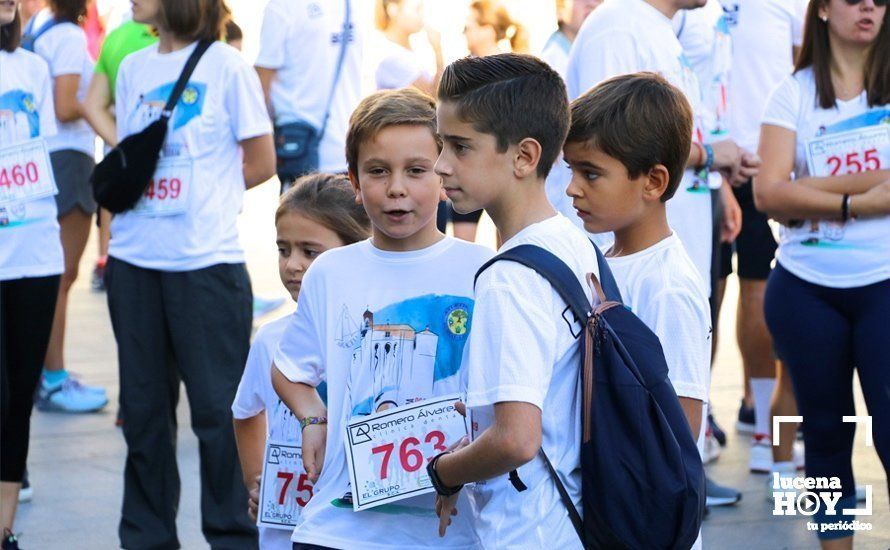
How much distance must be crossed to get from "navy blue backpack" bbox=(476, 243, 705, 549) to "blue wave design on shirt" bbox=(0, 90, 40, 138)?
126 inches

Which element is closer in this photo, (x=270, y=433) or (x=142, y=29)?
(x=270, y=433)

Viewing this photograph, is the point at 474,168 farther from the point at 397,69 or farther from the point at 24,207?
the point at 397,69

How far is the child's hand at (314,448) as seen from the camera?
3117 mm

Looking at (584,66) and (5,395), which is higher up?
(584,66)

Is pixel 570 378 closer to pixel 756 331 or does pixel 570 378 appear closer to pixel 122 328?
pixel 122 328

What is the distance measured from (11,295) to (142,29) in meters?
1.47

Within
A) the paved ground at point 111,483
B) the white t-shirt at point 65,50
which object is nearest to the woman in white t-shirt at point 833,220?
the paved ground at point 111,483

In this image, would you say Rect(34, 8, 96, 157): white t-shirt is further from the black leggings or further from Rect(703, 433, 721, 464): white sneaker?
Rect(703, 433, 721, 464): white sneaker

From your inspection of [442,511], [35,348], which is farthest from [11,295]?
[442,511]

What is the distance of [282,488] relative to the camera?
11.5 feet

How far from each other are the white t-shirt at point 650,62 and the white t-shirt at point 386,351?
5.70 ft

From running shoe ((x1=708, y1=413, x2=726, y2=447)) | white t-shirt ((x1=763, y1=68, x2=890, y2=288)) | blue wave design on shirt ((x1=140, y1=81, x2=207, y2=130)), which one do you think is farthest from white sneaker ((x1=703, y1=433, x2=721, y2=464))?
blue wave design on shirt ((x1=140, y1=81, x2=207, y2=130))

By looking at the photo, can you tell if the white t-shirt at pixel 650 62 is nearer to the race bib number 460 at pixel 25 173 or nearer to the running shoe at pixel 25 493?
the race bib number 460 at pixel 25 173

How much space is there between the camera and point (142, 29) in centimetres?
598
